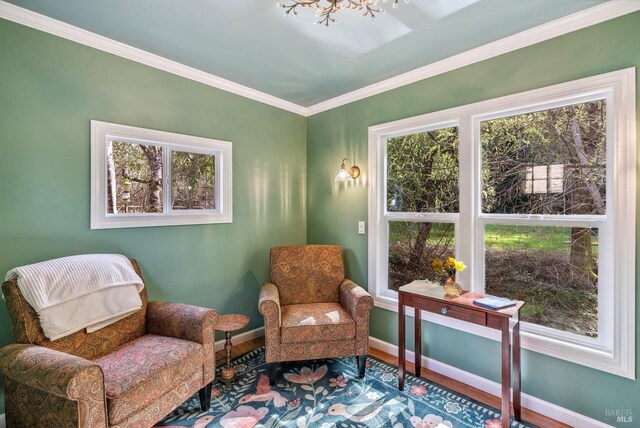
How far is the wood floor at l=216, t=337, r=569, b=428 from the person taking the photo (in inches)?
74.4

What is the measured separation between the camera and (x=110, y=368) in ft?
5.27

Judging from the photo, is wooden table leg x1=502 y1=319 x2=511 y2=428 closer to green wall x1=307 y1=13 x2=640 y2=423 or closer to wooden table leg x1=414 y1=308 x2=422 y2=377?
green wall x1=307 y1=13 x2=640 y2=423

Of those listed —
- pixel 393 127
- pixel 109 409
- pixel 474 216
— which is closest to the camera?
pixel 109 409

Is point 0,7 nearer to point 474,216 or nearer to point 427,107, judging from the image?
point 427,107

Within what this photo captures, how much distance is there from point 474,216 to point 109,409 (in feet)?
8.22

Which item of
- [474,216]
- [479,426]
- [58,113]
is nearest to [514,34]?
[474,216]

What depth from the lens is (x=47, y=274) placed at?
1.67 metres

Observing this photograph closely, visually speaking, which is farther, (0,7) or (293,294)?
(293,294)

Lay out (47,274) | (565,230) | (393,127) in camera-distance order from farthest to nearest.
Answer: (393,127) → (565,230) → (47,274)

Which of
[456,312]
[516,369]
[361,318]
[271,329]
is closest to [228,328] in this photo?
[271,329]

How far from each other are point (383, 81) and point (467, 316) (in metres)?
2.07

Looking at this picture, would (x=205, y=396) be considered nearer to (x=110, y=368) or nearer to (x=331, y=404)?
(x=110, y=368)

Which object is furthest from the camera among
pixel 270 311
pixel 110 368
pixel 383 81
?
pixel 383 81

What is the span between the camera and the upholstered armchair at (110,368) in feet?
4.28
